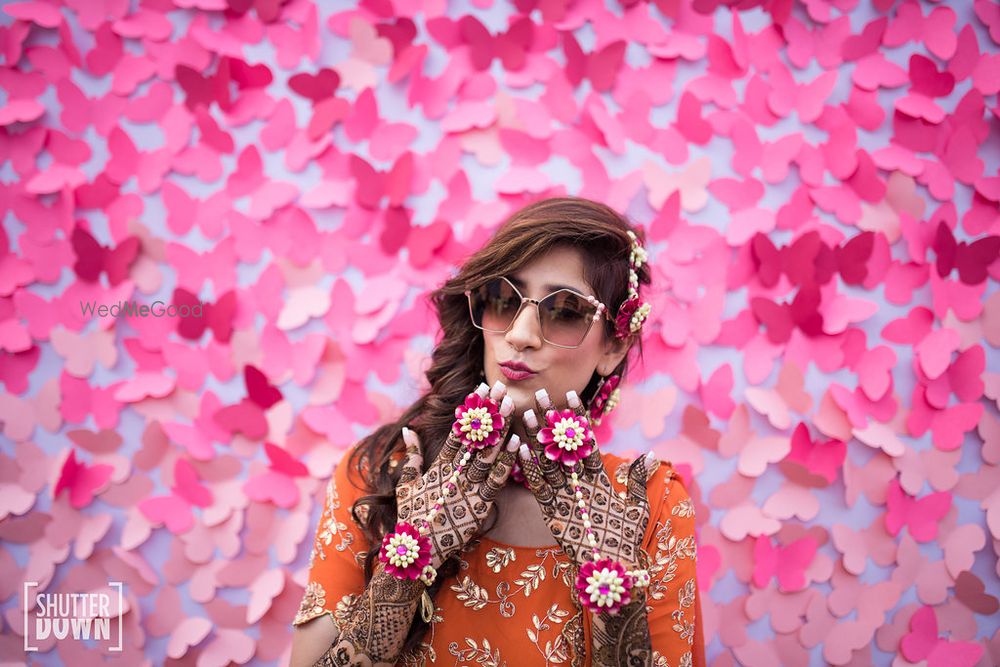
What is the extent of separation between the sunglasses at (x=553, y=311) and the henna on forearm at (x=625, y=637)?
0.56 m

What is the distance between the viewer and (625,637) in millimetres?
1360

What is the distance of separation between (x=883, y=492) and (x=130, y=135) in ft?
8.58

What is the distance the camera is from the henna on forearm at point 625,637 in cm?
136

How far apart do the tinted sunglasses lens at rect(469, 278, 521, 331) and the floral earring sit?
13.4 inches

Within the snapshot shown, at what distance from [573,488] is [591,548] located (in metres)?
0.12

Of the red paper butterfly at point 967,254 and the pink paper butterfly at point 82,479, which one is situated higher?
the red paper butterfly at point 967,254

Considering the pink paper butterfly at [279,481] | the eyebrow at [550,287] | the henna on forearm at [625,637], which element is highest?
the eyebrow at [550,287]

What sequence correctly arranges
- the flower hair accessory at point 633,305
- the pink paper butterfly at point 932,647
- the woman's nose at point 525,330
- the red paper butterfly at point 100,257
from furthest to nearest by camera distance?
the red paper butterfly at point 100,257 → the pink paper butterfly at point 932,647 → the flower hair accessory at point 633,305 → the woman's nose at point 525,330

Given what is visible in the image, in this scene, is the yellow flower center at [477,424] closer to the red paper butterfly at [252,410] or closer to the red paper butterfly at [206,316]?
the red paper butterfly at [252,410]

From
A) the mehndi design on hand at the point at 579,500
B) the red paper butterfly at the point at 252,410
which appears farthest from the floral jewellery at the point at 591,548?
the red paper butterfly at the point at 252,410

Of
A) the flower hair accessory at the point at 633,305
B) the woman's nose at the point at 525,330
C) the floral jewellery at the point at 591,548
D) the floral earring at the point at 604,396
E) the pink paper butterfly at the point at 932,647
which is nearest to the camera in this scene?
the floral jewellery at the point at 591,548

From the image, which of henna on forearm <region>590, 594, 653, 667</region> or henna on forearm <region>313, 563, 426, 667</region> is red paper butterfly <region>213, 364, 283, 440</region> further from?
henna on forearm <region>590, 594, 653, 667</region>

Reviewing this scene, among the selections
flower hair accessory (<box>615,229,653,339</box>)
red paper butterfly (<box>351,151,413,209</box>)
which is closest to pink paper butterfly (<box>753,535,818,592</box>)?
flower hair accessory (<box>615,229,653,339</box>)

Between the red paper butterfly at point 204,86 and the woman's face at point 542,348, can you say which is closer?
the woman's face at point 542,348
